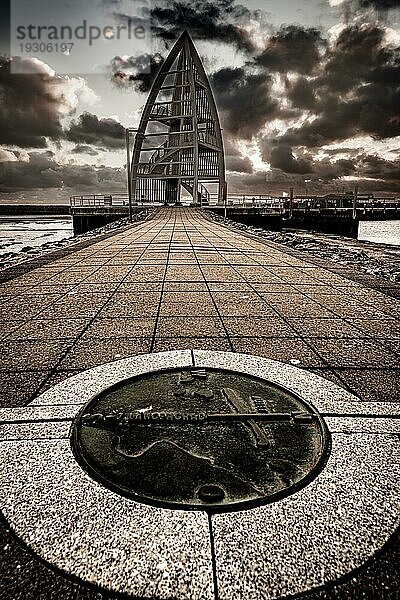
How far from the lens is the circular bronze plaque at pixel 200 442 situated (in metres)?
2.10

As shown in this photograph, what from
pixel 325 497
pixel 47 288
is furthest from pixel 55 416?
pixel 47 288

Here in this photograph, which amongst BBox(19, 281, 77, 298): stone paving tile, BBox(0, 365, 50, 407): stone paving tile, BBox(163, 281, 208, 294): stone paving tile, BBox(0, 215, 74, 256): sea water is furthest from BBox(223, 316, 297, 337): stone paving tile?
BBox(0, 215, 74, 256): sea water

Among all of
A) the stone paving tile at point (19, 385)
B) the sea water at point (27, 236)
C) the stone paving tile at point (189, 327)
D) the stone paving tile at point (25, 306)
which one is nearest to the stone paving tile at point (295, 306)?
the stone paving tile at point (189, 327)

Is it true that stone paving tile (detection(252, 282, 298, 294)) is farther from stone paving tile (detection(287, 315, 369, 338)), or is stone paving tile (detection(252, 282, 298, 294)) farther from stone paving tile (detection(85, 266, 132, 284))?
stone paving tile (detection(85, 266, 132, 284))

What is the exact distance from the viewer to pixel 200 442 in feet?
8.05

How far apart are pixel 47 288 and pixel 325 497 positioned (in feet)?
19.1

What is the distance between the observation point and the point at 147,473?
219 cm

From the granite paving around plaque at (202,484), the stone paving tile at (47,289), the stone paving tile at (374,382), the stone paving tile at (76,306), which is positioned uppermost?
the stone paving tile at (47,289)

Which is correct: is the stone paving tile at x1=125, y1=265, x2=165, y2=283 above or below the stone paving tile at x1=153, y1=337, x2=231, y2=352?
above

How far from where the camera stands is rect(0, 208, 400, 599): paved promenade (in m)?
3.21

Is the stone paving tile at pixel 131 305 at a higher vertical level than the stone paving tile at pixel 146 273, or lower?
lower

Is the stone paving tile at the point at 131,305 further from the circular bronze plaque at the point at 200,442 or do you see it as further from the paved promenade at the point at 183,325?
the circular bronze plaque at the point at 200,442

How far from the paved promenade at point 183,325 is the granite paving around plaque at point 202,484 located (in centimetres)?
14

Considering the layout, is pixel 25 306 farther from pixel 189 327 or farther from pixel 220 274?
pixel 220 274
